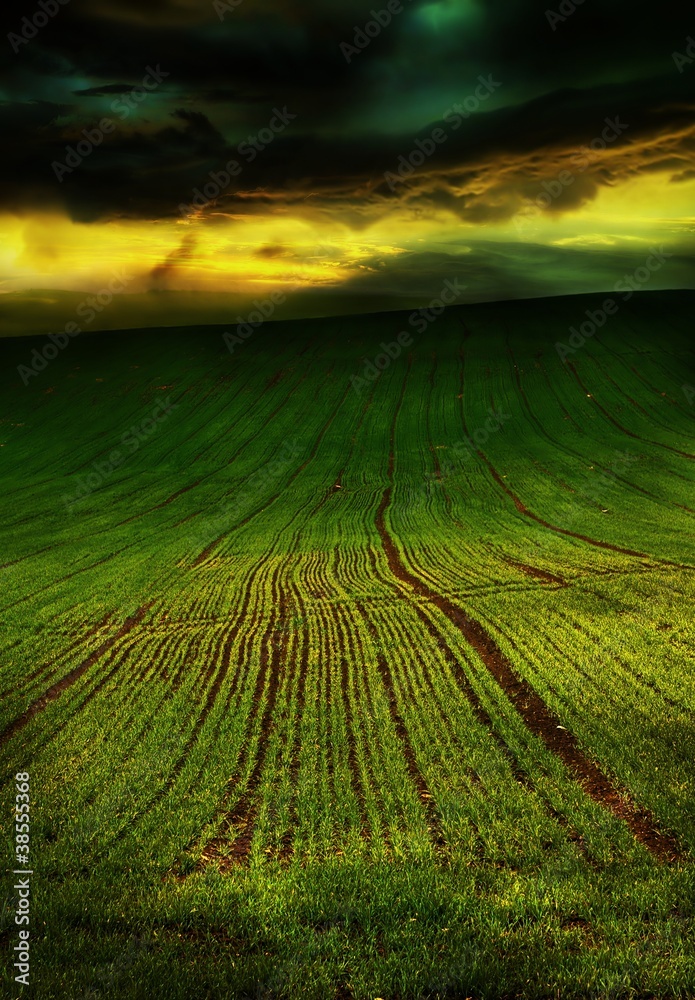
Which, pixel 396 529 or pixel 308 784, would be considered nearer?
pixel 308 784

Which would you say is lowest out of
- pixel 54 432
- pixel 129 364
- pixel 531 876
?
pixel 531 876

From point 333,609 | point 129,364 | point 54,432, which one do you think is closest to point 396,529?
point 333,609

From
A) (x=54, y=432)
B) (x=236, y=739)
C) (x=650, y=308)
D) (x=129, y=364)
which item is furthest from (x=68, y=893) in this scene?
(x=650, y=308)

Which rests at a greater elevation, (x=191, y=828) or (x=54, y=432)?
(x=54, y=432)

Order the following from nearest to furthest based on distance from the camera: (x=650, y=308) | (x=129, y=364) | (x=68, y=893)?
(x=68, y=893), (x=129, y=364), (x=650, y=308)

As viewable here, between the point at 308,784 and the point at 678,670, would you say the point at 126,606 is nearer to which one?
the point at 308,784

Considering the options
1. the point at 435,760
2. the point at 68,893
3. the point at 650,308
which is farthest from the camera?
the point at 650,308
